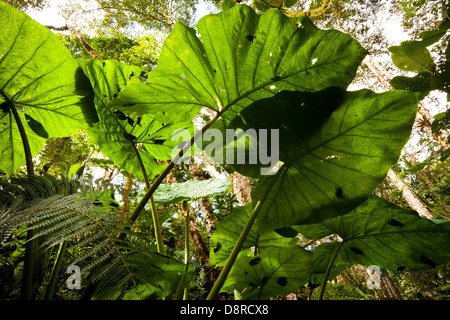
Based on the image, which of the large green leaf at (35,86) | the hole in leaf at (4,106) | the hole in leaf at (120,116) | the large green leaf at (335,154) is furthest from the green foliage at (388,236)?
the hole in leaf at (4,106)

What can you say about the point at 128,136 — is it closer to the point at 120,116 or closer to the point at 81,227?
the point at 120,116

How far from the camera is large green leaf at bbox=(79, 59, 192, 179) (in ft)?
3.97

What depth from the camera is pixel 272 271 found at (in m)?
Answer: 1.08

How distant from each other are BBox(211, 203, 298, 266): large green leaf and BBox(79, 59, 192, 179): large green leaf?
60 centimetres

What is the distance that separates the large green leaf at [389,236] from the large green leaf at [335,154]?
16 centimetres

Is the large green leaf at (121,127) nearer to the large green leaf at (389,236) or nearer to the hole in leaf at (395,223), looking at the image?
the large green leaf at (389,236)

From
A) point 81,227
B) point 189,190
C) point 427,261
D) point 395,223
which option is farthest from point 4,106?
point 427,261

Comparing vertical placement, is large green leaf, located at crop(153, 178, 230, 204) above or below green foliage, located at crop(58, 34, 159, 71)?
below

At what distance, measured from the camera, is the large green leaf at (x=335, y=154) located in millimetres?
786

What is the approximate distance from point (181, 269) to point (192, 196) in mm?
669

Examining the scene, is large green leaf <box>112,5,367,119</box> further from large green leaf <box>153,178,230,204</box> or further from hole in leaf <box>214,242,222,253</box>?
hole in leaf <box>214,242,222,253</box>

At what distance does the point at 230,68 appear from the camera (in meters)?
1.08

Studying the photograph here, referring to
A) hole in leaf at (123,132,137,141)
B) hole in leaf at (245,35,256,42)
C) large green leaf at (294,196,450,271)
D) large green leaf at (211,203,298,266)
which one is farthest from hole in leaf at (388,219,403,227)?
hole in leaf at (123,132,137,141)
